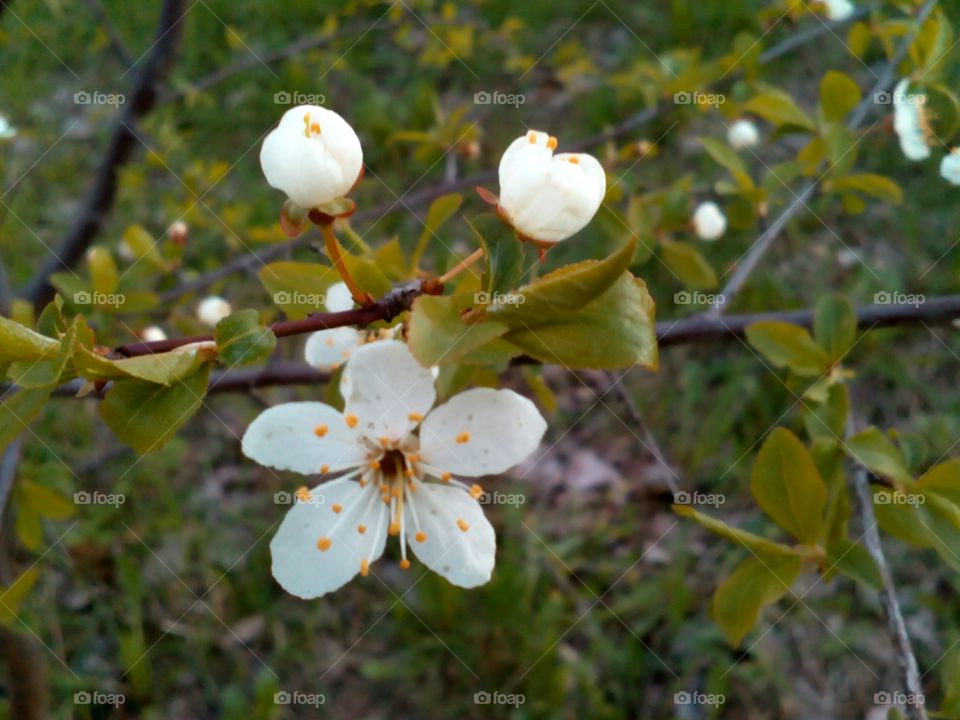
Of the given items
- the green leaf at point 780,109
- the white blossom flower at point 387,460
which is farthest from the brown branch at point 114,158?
the green leaf at point 780,109

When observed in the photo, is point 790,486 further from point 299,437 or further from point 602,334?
point 299,437

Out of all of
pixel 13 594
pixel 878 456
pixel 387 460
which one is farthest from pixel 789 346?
pixel 13 594

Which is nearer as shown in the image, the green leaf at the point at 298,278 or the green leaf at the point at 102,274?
the green leaf at the point at 298,278

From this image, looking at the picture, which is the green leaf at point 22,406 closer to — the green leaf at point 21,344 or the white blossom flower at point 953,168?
the green leaf at point 21,344

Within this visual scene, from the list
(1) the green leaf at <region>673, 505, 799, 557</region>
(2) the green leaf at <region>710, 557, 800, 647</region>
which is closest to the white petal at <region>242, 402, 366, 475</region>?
(1) the green leaf at <region>673, 505, 799, 557</region>

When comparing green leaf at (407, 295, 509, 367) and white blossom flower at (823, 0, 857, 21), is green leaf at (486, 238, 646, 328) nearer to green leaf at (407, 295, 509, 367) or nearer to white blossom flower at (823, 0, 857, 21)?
green leaf at (407, 295, 509, 367)

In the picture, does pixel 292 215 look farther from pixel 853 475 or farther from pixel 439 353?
pixel 853 475
